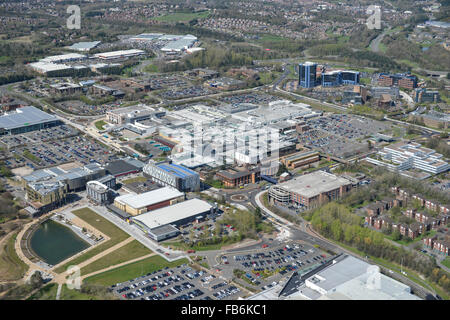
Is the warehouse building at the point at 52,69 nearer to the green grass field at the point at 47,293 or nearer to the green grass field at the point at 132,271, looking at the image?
the green grass field at the point at 132,271

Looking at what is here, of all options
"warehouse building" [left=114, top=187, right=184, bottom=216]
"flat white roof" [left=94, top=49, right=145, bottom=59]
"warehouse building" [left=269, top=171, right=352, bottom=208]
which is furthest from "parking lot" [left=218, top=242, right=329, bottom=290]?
"flat white roof" [left=94, top=49, right=145, bottom=59]

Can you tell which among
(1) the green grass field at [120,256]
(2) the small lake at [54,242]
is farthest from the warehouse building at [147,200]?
(2) the small lake at [54,242]

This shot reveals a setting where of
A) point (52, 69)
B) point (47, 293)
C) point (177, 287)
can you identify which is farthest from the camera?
point (52, 69)

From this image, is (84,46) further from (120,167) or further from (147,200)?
(147,200)

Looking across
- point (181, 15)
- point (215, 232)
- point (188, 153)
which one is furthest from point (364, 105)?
point (181, 15)

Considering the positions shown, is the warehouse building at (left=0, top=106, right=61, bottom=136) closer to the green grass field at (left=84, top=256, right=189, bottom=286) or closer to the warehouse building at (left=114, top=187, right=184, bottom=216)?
the warehouse building at (left=114, top=187, right=184, bottom=216)

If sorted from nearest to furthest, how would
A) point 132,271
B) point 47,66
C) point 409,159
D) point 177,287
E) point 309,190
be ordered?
1. point 177,287
2. point 132,271
3. point 309,190
4. point 409,159
5. point 47,66

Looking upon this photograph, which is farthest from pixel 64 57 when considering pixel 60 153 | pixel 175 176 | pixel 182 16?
pixel 175 176
